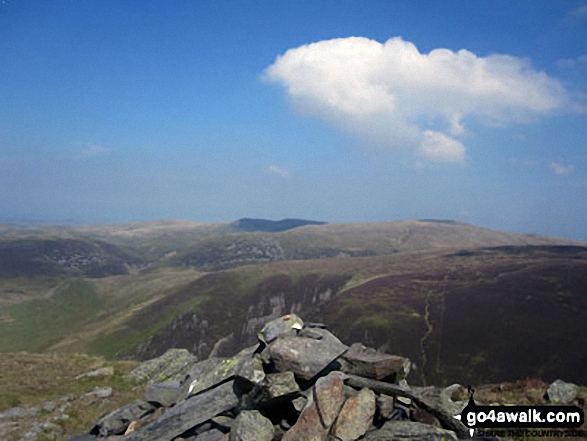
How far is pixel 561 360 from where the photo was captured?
77.4m

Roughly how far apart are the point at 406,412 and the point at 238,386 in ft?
24.6

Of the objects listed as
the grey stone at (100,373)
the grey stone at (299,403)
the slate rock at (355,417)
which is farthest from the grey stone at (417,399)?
the grey stone at (100,373)

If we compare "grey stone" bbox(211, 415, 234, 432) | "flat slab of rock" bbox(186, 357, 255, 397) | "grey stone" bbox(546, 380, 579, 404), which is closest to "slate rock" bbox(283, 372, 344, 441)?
"grey stone" bbox(211, 415, 234, 432)

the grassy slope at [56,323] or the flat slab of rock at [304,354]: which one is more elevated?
the flat slab of rock at [304,354]

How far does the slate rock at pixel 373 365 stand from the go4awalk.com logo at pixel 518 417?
327 cm

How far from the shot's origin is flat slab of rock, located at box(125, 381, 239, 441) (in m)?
16.5

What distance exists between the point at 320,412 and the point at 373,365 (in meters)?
3.57

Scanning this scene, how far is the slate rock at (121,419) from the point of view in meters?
19.4

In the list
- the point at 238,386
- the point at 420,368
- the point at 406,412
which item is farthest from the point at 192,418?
the point at 420,368

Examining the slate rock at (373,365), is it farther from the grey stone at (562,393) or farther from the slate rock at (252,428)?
the grey stone at (562,393)

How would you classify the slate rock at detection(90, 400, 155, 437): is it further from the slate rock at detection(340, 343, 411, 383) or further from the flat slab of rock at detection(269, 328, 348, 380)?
the slate rock at detection(340, 343, 411, 383)

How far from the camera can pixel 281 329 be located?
21.3m

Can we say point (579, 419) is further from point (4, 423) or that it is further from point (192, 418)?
point (4, 423)

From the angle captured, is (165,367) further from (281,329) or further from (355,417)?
(355,417)
